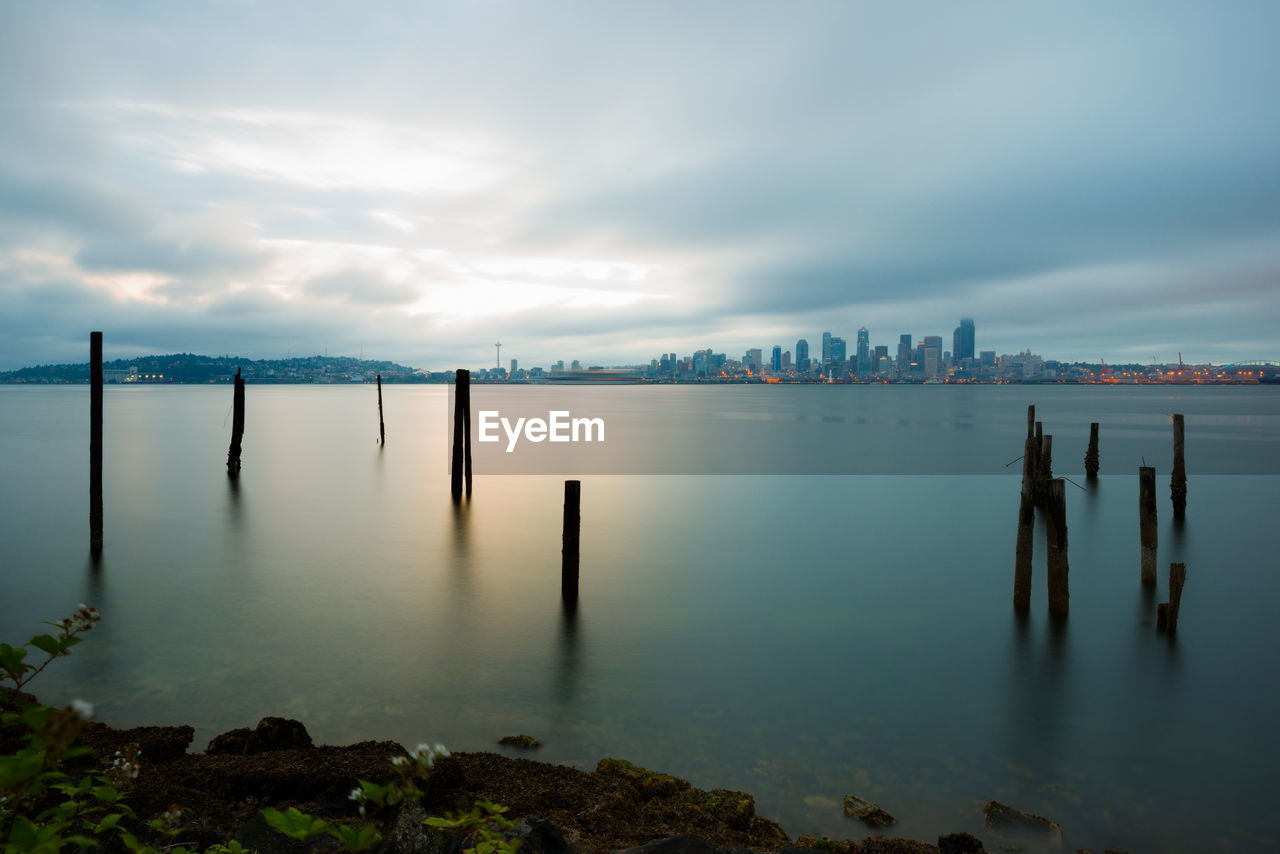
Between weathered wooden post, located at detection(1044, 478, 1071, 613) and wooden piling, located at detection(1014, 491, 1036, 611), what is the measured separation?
30 centimetres

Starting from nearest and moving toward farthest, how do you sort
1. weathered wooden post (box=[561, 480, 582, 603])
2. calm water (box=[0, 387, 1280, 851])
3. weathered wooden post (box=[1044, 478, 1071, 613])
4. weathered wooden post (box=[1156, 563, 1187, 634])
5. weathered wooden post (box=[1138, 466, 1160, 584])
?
calm water (box=[0, 387, 1280, 851]) → weathered wooden post (box=[1044, 478, 1071, 613]) → weathered wooden post (box=[1156, 563, 1187, 634]) → weathered wooden post (box=[561, 480, 582, 603]) → weathered wooden post (box=[1138, 466, 1160, 584])

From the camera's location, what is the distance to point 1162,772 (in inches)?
305

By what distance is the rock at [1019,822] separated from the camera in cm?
650

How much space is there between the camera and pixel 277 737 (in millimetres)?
7117

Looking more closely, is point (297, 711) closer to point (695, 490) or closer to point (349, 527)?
point (349, 527)

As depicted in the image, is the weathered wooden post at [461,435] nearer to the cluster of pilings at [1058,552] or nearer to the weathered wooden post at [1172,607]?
the cluster of pilings at [1058,552]

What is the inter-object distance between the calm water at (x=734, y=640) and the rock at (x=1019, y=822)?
0.17m

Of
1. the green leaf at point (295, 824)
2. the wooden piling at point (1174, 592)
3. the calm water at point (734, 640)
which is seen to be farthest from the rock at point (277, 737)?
the wooden piling at point (1174, 592)

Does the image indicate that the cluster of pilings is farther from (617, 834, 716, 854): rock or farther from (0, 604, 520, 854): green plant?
(0, 604, 520, 854): green plant

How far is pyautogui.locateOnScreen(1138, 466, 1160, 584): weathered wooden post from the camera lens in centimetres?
1344

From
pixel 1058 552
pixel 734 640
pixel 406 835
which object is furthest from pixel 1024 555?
pixel 406 835

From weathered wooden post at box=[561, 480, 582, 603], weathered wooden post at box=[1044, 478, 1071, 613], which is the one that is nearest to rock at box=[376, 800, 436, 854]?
weathered wooden post at box=[561, 480, 582, 603]

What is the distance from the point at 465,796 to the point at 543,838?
4.58ft

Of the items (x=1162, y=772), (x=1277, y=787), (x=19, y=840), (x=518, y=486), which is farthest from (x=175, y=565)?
(x=1277, y=787)
